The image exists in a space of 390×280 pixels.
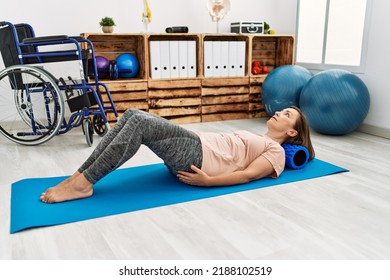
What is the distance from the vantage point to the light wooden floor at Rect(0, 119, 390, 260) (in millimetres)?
1473

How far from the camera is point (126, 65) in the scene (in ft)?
12.2

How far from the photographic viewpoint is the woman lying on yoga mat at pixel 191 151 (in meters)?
1.81

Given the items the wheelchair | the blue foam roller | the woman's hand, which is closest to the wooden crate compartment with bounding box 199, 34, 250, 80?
the wheelchair

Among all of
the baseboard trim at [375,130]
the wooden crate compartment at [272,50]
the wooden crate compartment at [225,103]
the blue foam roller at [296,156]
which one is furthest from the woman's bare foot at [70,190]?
the wooden crate compartment at [272,50]

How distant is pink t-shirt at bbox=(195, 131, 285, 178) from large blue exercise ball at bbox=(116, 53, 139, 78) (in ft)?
6.31

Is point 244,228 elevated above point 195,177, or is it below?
below

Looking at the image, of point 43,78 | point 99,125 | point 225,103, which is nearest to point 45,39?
point 43,78

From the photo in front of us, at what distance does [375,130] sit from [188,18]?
2246 mm

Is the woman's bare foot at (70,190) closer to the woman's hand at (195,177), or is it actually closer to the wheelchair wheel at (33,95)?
the woman's hand at (195,177)

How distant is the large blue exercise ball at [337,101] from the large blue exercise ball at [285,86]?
10.6 inches

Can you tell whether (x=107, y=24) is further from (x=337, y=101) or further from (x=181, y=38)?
(x=337, y=101)

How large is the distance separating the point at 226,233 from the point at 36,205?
→ 943 millimetres
